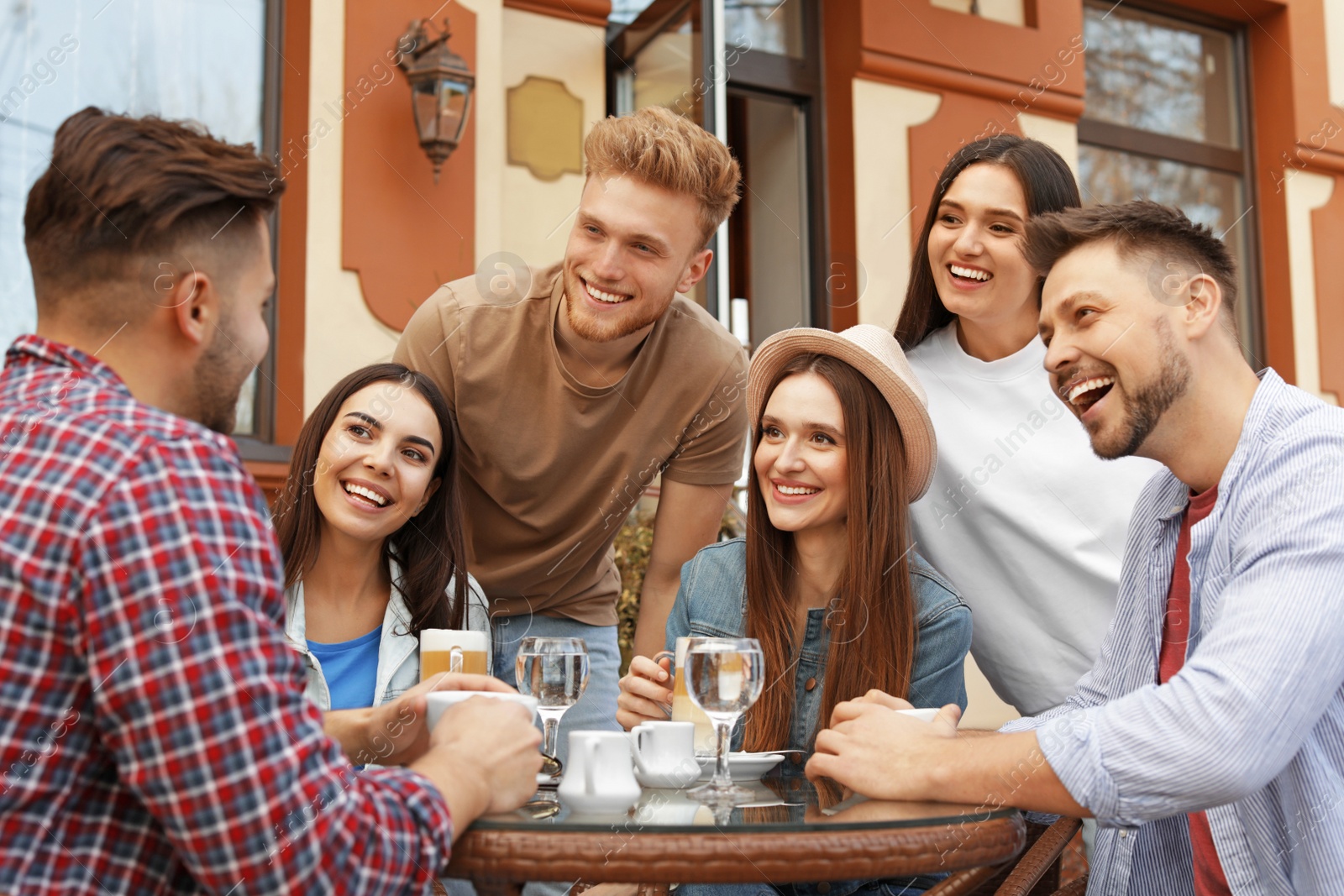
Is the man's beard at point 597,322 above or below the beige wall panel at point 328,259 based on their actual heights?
below

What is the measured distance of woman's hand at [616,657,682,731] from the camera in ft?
6.56

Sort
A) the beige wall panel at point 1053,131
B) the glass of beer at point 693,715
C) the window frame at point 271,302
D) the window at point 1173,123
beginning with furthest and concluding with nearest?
the window at point 1173,123
the beige wall panel at point 1053,131
the window frame at point 271,302
the glass of beer at point 693,715

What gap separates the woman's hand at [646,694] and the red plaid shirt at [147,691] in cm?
94

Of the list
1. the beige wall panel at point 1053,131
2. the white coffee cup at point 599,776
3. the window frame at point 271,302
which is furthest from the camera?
the beige wall panel at point 1053,131

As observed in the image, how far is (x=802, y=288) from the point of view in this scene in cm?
589

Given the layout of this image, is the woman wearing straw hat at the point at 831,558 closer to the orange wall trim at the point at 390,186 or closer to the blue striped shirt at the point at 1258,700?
the blue striped shirt at the point at 1258,700

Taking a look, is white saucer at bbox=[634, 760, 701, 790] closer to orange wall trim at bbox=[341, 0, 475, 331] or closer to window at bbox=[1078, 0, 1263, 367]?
orange wall trim at bbox=[341, 0, 475, 331]

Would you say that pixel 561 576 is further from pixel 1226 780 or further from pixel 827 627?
pixel 1226 780

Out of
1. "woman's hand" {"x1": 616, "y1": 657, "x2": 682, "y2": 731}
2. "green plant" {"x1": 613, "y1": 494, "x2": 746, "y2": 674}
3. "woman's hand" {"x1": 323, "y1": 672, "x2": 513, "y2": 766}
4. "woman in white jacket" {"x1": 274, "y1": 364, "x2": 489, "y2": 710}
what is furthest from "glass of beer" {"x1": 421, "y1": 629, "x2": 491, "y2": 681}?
"green plant" {"x1": 613, "y1": 494, "x2": 746, "y2": 674}

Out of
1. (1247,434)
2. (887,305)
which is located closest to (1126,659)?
(1247,434)

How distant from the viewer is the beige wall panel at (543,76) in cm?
498

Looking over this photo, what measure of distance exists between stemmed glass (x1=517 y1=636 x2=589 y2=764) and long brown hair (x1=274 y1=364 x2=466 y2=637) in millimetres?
864

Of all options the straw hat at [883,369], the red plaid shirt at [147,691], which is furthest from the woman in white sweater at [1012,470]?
the red plaid shirt at [147,691]

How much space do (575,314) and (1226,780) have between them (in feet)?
5.67
